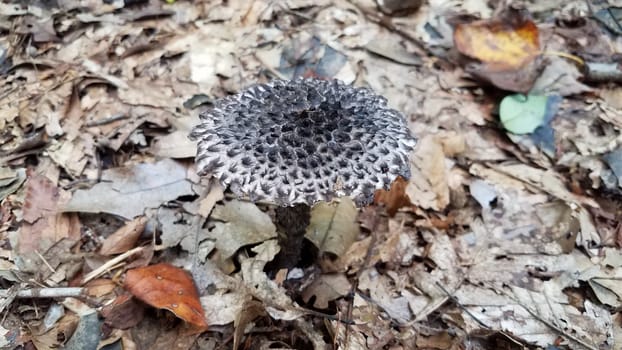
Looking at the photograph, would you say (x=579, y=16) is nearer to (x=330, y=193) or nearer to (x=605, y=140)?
(x=605, y=140)

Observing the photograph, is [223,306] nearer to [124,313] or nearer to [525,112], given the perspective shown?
[124,313]

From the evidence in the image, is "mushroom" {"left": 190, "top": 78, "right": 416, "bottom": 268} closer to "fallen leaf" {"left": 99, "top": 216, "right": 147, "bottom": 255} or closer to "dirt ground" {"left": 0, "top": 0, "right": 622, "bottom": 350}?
"dirt ground" {"left": 0, "top": 0, "right": 622, "bottom": 350}

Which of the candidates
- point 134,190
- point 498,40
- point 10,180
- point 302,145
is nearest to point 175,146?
point 134,190

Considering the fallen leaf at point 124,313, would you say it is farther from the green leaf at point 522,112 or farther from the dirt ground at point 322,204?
the green leaf at point 522,112

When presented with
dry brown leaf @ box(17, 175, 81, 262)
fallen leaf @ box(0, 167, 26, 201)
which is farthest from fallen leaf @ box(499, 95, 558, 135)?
fallen leaf @ box(0, 167, 26, 201)

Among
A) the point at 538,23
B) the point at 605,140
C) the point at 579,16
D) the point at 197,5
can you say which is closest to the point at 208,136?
the point at 197,5

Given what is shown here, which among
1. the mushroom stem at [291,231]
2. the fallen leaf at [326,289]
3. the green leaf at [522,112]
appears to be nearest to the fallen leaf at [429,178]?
the green leaf at [522,112]
